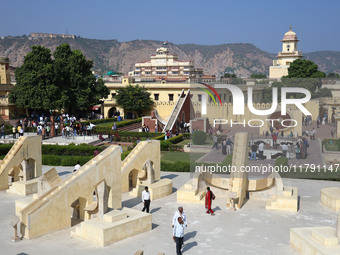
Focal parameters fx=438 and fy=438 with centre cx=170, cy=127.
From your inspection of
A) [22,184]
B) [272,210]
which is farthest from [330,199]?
[22,184]

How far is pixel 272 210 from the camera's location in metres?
15.0

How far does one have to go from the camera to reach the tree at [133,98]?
151 feet

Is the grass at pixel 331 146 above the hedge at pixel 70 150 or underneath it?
above

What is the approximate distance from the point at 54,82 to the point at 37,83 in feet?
4.89

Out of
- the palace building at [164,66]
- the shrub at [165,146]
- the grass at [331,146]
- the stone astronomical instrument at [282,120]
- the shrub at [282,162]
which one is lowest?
the shrub at [165,146]

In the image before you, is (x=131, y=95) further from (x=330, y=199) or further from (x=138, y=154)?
(x=330, y=199)

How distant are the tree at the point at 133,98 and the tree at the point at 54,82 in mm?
3769

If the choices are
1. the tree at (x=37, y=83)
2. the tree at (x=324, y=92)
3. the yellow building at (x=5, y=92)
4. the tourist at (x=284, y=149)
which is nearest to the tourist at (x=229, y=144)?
the tourist at (x=284, y=149)

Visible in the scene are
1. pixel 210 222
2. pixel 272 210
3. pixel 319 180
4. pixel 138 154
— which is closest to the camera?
pixel 210 222

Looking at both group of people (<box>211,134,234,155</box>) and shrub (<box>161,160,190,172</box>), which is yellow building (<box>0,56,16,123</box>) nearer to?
shrub (<box>161,160,190,172</box>)

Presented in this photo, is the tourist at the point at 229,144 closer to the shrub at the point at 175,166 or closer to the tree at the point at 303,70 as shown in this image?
the shrub at the point at 175,166

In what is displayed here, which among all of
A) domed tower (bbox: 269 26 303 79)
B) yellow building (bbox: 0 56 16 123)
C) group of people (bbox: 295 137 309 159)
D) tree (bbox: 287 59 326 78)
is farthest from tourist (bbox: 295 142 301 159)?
domed tower (bbox: 269 26 303 79)

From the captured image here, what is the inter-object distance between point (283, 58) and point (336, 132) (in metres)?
80.1

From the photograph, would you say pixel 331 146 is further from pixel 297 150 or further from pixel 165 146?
pixel 165 146
